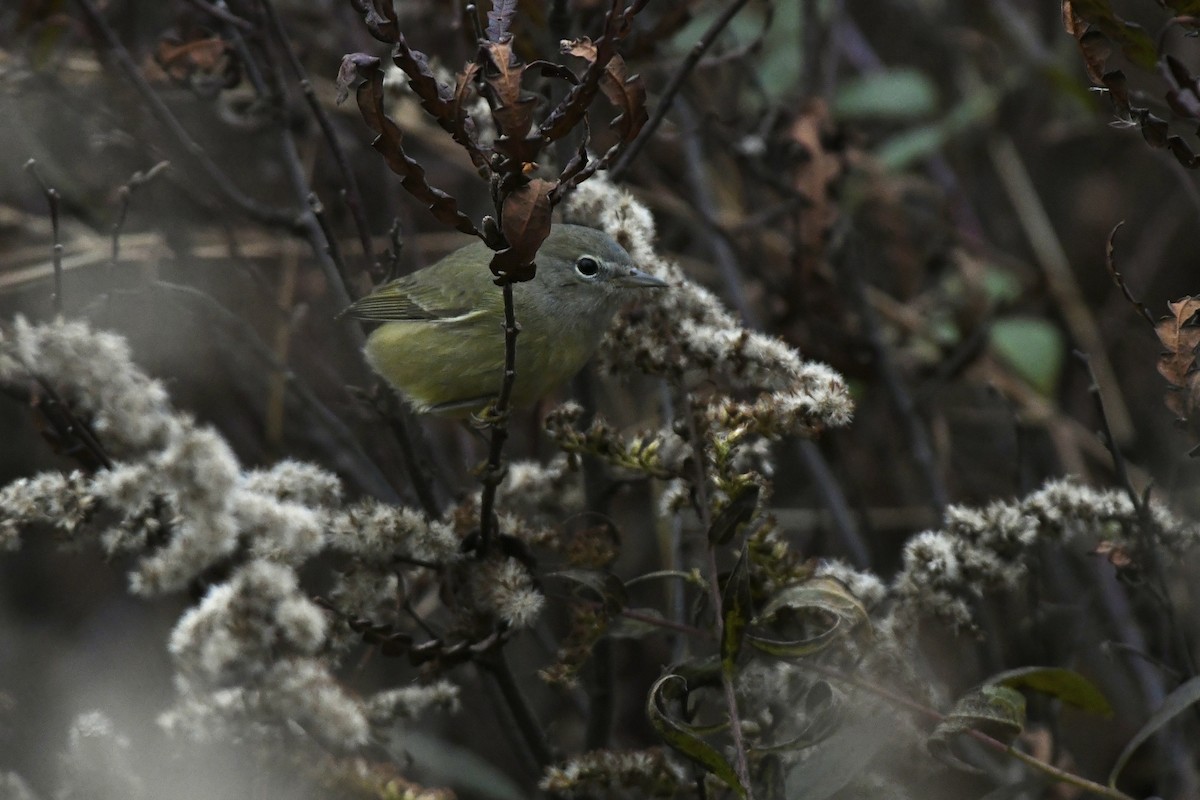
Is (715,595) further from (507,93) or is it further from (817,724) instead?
(507,93)

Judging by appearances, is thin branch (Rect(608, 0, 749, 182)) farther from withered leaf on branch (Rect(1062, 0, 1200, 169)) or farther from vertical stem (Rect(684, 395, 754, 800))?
withered leaf on branch (Rect(1062, 0, 1200, 169))

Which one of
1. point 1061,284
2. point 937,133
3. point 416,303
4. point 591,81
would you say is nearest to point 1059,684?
point 591,81

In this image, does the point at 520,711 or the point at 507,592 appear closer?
Answer: the point at 507,592

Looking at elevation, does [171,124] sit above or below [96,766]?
above

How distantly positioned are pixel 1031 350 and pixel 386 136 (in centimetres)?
321

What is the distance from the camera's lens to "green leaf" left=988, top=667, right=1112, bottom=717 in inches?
86.6

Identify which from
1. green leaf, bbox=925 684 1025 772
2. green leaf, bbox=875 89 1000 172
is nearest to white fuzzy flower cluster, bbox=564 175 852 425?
green leaf, bbox=925 684 1025 772

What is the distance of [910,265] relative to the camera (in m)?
4.54

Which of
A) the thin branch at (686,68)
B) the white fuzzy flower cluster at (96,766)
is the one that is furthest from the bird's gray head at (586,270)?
the white fuzzy flower cluster at (96,766)

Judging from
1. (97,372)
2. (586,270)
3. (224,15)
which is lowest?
(97,372)

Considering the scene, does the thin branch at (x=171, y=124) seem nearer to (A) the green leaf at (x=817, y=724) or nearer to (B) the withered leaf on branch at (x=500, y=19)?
(B) the withered leaf on branch at (x=500, y=19)

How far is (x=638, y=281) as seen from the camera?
2723 mm

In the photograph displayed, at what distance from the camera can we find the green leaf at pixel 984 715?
2.04 m

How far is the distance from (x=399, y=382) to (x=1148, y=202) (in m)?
4.26
